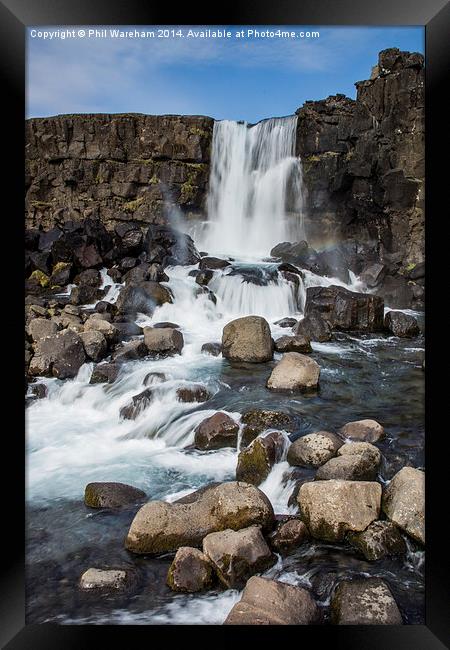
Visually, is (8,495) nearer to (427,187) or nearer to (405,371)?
(427,187)

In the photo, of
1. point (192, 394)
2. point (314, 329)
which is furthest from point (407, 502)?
point (314, 329)

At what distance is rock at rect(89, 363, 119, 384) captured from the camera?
7829 millimetres

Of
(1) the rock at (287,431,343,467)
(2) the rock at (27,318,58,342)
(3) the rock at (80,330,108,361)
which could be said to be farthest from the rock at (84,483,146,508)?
(2) the rock at (27,318,58,342)

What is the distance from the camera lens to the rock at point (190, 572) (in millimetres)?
3246

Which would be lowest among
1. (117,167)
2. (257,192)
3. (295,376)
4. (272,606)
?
(272,606)

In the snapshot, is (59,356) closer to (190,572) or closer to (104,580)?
(104,580)

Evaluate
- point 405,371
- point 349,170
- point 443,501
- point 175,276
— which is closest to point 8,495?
point 443,501

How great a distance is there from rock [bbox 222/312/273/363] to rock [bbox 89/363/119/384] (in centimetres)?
176

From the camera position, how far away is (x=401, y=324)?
9688 mm

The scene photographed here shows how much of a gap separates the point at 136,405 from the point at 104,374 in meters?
1.56

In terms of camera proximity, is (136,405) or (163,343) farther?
(163,343)

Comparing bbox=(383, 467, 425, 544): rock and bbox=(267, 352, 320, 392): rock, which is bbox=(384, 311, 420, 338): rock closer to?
bbox=(267, 352, 320, 392): rock

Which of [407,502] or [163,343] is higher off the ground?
[163,343]

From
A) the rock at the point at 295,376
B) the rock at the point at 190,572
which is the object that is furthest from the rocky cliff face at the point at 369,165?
the rock at the point at 190,572
